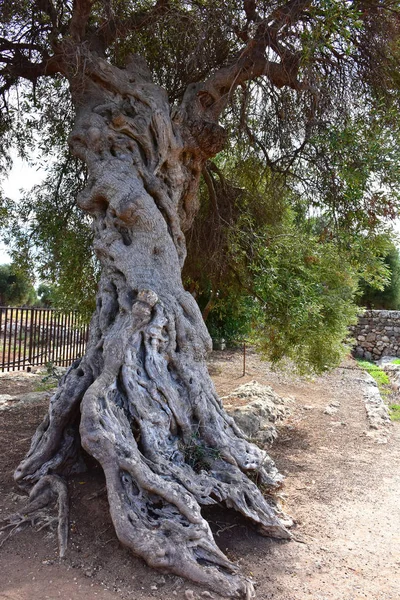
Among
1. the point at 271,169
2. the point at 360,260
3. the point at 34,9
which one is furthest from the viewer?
the point at 271,169

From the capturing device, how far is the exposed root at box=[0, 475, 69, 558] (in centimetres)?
325

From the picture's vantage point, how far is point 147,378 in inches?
156

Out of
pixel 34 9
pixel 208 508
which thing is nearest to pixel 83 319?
pixel 34 9

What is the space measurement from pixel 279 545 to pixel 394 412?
22.2ft

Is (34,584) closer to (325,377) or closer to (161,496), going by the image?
(161,496)

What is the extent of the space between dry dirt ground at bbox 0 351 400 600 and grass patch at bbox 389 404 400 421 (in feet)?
9.61

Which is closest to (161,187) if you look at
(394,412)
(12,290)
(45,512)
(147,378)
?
(147,378)

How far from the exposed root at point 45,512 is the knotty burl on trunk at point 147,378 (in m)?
0.02

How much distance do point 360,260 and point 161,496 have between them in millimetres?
5212

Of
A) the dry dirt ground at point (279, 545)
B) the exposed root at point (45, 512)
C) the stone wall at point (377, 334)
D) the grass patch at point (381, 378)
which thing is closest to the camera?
the dry dirt ground at point (279, 545)

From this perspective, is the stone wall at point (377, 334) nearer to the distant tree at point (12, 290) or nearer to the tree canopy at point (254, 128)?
the tree canopy at point (254, 128)

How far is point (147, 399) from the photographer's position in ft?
12.6

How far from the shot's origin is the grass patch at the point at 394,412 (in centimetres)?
903

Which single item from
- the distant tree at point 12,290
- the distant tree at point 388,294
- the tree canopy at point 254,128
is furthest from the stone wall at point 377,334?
the distant tree at point 12,290
